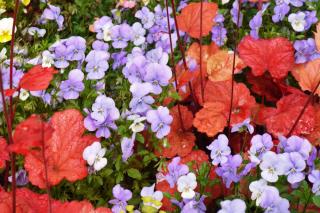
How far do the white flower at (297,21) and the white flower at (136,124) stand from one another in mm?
781

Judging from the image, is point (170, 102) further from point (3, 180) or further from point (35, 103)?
point (3, 180)

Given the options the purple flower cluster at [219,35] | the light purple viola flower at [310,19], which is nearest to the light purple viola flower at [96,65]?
the purple flower cluster at [219,35]

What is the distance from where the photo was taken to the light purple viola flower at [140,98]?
5.44 feet

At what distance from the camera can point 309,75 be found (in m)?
1.84

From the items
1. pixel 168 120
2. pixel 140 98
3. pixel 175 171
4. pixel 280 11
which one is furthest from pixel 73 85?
pixel 280 11

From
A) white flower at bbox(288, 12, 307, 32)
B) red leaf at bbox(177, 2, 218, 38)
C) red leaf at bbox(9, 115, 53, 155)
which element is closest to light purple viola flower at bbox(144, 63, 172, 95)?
red leaf at bbox(177, 2, 218, 38)

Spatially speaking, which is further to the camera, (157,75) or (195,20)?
(195,20)

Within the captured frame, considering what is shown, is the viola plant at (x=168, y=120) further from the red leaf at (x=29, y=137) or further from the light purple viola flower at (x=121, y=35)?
the red leaf at (x=29, y=137)

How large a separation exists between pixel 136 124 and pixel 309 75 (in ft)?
1.98

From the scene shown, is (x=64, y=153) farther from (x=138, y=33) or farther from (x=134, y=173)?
(x=138, y=33)

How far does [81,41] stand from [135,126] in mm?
411

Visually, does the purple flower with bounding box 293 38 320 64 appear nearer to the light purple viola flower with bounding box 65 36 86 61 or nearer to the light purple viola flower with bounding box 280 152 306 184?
the light purple viola flower with bounding box 280 152 306 184

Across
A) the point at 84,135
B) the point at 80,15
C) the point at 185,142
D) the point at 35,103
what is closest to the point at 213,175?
the point at 185,142

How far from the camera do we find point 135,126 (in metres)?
1.64
